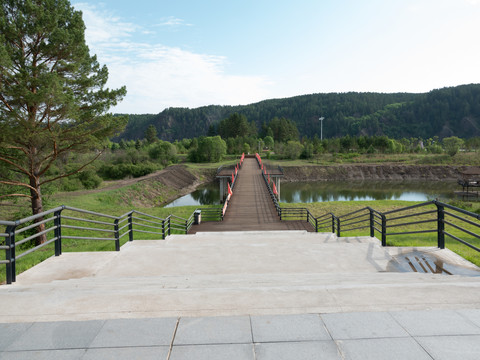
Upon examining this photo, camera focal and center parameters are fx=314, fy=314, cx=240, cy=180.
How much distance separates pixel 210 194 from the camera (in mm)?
44469

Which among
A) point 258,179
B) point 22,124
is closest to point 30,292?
point 22,124

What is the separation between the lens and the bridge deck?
637 inches

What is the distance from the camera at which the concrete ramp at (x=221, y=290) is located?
10.3ft

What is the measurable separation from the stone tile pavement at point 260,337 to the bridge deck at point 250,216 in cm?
1269

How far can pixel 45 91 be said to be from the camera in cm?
977

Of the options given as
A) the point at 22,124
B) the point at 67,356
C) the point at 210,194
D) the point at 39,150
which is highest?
the point at 22,124

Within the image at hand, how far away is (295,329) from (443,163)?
245 ft

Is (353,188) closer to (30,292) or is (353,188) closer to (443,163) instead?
(443,163)

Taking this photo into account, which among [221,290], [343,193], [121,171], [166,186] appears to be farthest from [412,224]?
[121,171]

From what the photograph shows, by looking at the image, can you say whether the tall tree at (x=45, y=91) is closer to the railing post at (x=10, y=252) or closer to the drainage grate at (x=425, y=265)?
the railing post at (x=10, y=252)

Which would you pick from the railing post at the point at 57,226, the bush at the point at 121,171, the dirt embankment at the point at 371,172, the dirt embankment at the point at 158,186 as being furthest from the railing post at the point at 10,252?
the dirt embankment at the point at 371,172

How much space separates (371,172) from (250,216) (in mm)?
50388

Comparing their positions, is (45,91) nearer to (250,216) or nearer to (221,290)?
(221,290)

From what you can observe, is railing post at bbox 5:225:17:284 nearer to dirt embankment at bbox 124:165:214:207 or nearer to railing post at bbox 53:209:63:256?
railing post at bbox 53:209:63:256
